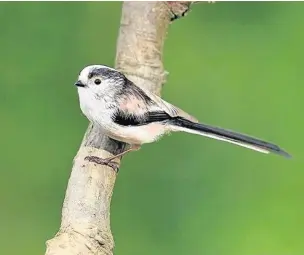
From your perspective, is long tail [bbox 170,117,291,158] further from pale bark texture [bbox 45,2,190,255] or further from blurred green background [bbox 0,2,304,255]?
blurred green background [bbox 0,2,304,255]

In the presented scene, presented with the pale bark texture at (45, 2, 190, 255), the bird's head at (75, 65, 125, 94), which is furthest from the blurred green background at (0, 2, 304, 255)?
the bird's head at (75, 65, 125, 94)

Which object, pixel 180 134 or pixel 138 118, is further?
pixel 180 134

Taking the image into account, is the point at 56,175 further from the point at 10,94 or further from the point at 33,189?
the point at 10,94

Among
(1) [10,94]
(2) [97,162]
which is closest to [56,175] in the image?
(1) [10,94]

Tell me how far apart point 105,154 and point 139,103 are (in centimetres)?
6

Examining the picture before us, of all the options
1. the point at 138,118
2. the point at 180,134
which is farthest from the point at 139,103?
the point at 180,134

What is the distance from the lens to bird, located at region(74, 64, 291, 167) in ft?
2.24

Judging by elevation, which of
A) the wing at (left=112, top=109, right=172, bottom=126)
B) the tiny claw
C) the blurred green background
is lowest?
the tiny claw

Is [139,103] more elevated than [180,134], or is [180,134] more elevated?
[180,134]

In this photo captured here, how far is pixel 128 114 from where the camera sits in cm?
69

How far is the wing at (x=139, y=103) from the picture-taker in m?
0.69

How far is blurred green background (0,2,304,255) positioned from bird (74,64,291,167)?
42cm

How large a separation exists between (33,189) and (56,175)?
41 millimetres

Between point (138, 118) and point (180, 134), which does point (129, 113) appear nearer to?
point (138, 118)
